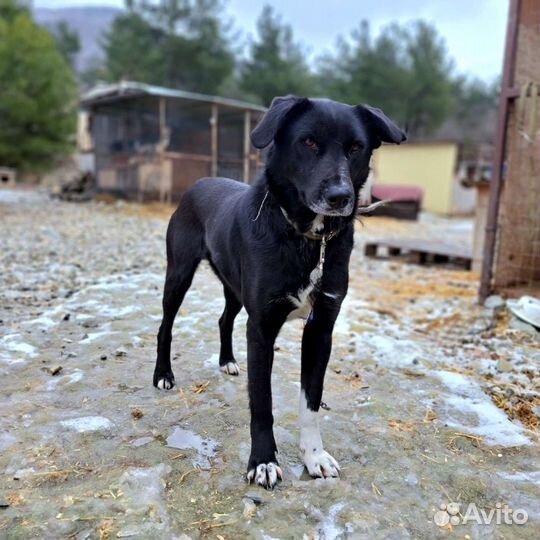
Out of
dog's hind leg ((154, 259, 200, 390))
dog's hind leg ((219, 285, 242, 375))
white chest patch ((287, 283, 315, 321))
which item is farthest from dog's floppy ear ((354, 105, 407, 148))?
dog's hind leg ((219, 285, 242, 375))

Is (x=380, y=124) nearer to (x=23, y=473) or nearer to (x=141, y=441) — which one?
(x=141, y=441)

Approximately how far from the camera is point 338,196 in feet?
6.25

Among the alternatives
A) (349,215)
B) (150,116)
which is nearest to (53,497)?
(349,215)

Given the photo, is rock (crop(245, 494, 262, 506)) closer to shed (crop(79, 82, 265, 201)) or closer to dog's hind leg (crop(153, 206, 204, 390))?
dog's hind leg (crop(153, 206, 204, 390))

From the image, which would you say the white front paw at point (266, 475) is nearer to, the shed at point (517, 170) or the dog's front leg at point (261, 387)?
the dog's front leg at point (261, 387)

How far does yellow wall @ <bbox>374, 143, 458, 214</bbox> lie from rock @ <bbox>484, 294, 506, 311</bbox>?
755 inches

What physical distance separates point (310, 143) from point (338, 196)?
0.97 feet

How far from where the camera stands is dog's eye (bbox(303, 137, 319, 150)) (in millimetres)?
2057

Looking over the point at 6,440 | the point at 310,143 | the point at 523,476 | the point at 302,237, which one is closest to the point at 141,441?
the point at 6,440

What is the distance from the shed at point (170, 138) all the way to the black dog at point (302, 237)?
10.6 metres

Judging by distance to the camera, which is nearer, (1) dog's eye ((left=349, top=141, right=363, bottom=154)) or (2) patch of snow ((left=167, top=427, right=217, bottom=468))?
(1) dog's eye ((left=349, top=141, right=363, bottom=154))

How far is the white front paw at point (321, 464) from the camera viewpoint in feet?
6.96

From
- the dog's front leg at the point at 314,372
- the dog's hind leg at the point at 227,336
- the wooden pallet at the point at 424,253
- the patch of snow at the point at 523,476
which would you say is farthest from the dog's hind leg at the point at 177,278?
the wooden pallet at the point at 424,253

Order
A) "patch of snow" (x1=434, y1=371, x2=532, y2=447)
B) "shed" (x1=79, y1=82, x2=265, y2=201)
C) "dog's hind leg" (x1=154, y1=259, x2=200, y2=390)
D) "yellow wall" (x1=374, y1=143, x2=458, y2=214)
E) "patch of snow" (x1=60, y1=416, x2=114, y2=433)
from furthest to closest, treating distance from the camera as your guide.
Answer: "yellow wall" (x1=374, y1=143, x2=458, y2=214), "shed" (x1=79, y1=82, x2=265, y2=201), "dog's hind leg" (x1=154, y1=259, x2=200, y2=390), "patch of snow" (x1=434, y1=371, x2=532, y2=447), "patch of snow" (x1=60, y1=416, x2=114, y2=433)
